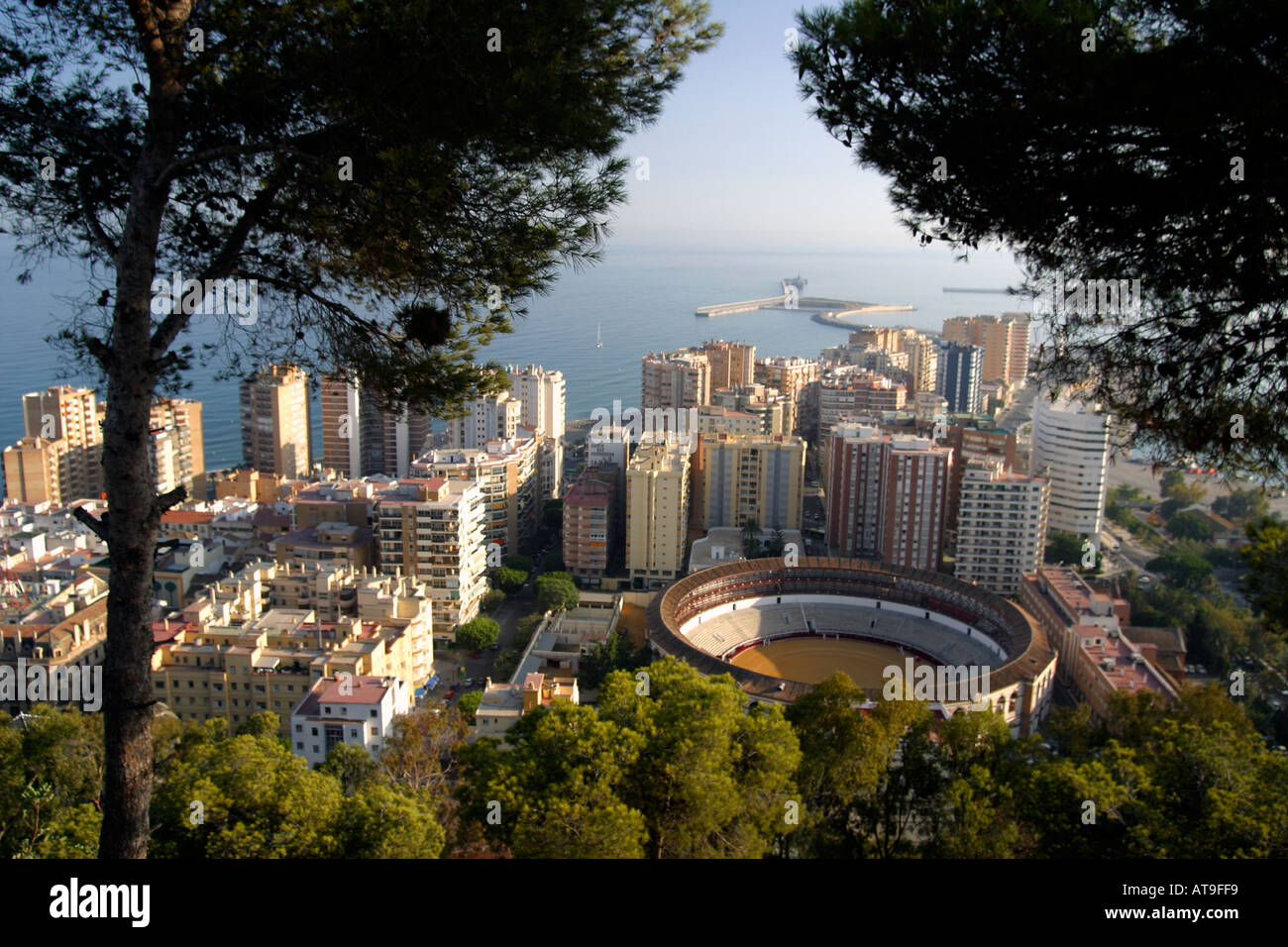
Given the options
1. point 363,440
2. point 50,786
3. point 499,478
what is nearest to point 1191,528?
point 499,478

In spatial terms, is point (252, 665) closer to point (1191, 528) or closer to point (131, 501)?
point (131, 501)

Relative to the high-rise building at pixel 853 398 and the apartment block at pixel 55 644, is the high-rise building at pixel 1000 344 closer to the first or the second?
the high-rise building at pixel 853 398

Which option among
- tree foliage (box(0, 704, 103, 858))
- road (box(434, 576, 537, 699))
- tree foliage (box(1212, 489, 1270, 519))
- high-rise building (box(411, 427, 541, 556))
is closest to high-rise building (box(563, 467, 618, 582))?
high-rise building (box(411, 427, 541, 556))

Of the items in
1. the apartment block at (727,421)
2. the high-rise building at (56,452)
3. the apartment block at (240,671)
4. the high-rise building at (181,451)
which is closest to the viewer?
the apartment block at (240,671)

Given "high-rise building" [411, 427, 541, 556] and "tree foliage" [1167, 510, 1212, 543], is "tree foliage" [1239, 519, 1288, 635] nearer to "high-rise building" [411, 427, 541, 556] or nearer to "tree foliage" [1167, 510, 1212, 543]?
"high-rise building" [411, 427, 541, 556]

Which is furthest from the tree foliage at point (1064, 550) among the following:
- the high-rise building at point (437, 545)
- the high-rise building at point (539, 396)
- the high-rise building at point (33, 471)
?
the high-rise building at point (33, 471)
